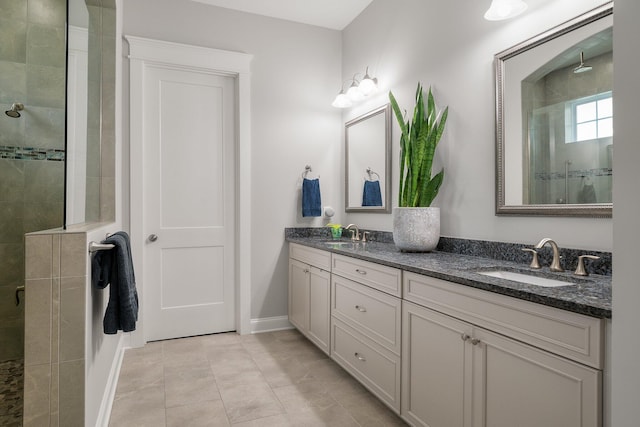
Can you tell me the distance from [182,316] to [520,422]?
267 cm

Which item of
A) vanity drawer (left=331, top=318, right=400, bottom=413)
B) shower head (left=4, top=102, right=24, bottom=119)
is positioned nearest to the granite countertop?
vanity drawer (left=331, top=318, right=400, bottom=413)

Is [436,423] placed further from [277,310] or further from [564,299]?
[277,310]

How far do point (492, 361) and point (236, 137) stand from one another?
2.66 metres

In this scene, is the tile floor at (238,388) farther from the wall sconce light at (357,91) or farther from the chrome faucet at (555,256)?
the wall sconce light at (357,91)

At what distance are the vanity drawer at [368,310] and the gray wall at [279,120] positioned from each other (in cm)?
101

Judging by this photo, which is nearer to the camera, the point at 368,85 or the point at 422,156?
the point at 422,156

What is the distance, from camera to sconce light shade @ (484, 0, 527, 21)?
1.77 m

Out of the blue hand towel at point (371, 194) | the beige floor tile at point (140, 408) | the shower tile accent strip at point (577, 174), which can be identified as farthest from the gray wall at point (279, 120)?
the shower tile accent strip at point (577, 174)

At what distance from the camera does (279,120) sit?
3439 mm

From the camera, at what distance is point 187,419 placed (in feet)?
6.56

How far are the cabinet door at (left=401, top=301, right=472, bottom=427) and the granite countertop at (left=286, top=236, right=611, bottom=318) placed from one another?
0.60 feet

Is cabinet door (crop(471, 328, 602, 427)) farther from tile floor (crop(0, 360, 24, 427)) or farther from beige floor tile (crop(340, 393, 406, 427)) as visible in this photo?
tile floor (crop(0, 360, 24, 427))

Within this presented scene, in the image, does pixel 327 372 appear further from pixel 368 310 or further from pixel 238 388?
pixel 368 310

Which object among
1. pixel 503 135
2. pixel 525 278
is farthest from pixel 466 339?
pixel 503 135
